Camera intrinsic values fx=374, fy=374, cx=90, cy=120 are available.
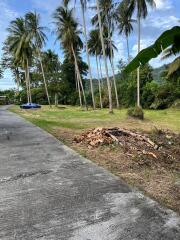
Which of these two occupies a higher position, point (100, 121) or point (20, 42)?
point (20, 42)

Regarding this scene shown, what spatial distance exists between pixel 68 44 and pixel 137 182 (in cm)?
3822

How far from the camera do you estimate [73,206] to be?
525cm

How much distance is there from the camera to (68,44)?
4338 centimetres

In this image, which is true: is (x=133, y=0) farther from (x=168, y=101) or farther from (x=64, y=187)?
(x=64, y=187)

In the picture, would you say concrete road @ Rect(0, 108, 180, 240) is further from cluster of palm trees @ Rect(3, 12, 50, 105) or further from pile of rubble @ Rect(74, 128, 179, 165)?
cluster of palm trees @ Rect(3, 12, 50, 105)

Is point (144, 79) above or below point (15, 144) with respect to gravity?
above

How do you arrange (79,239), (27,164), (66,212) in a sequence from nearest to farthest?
(79,239), (66,212), (27,164)

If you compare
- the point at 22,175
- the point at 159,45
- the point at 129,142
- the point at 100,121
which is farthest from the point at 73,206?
the point at 100,121

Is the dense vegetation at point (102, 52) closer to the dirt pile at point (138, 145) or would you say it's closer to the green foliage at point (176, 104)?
the green foliage at point (176, 104)

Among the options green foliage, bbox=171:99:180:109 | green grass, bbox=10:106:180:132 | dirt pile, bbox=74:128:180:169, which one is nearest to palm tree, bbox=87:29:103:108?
green foliage, bbox=171:99:180:109

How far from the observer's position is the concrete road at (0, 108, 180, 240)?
438 centimetres

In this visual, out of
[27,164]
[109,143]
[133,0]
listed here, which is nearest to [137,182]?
[27,164]

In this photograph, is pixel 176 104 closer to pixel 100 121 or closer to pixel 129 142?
pixel 100 121

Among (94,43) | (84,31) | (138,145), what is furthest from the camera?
(94,43)
